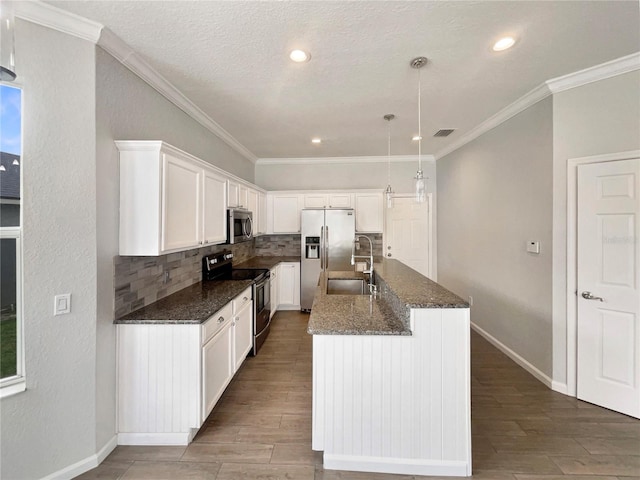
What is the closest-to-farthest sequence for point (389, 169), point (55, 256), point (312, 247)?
point (55, 256) < point (312, 247) < point (389, 169)

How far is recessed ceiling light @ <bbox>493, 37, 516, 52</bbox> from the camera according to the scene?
1856 mm

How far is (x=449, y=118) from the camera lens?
3248 mm

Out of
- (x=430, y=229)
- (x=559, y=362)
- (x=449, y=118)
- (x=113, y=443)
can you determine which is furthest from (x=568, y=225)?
(x=113, y=443)

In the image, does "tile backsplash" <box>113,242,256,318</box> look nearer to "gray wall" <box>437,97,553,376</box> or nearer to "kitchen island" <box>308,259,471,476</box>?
"kitchen island" <box>308,259,471,476</box>

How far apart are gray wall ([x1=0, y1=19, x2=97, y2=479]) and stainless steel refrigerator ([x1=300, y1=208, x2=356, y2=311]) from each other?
318 centimetres

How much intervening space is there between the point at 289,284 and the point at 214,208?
2.37 metres

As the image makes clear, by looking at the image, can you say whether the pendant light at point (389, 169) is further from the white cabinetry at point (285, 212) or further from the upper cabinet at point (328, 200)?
the white cabinetry at point (285, 212)

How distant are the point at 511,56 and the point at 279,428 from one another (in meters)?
3.32

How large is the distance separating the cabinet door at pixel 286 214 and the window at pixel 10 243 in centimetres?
354

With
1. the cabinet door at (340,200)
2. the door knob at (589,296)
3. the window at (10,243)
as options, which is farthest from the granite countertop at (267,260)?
the door knob at (589,296)

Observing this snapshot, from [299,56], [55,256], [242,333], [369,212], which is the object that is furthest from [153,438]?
[369,212]

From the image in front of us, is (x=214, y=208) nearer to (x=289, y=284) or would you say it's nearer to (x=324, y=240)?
(x=324, y=240)

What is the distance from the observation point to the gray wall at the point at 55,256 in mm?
1498

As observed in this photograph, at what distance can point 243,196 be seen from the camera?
11.7 feet
